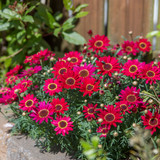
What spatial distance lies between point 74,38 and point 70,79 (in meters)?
1.47

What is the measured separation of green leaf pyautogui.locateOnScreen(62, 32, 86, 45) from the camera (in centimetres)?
320

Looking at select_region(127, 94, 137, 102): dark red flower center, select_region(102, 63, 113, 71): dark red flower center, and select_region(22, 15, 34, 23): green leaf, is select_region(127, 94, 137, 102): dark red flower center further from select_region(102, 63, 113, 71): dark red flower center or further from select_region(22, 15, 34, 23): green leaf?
select_region(22, 15, 34, 23): green leaf

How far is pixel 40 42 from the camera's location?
3.43m

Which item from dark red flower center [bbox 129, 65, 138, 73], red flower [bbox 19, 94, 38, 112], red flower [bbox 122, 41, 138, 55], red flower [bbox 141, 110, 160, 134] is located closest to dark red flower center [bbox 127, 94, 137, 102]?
red flower [bbox 141, 110, 160, 134]

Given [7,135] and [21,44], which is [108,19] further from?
[7,135]

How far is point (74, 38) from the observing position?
3.26 m

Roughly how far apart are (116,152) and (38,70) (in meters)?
1.05

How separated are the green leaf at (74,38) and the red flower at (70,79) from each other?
133cm

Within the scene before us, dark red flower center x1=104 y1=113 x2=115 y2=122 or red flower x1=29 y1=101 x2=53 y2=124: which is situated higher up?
dark red flower center x1=104 y1=113 x2=115 y2=122

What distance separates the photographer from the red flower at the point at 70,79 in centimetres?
187

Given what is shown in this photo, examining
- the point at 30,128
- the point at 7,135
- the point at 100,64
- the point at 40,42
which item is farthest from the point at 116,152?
the point at 40,42

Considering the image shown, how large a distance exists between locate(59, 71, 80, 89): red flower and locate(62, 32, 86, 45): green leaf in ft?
4.36

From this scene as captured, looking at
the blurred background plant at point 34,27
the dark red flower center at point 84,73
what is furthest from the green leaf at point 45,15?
the dark red flower center at point 84,73

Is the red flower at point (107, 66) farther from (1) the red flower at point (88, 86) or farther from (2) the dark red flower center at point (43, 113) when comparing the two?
(2) the dark red flower center at point (43, 113)
